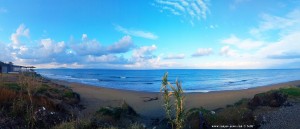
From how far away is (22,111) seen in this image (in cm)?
935

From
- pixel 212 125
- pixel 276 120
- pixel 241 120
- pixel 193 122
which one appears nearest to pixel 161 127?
pixel 193 122

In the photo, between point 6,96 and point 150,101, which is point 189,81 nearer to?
point 150,101

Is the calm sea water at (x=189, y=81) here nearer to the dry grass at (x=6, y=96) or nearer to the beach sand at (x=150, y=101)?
the beach sand at (x=150, y=101)

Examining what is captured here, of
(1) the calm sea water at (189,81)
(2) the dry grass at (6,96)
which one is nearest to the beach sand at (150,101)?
(1) the calm sea water at (189,81)

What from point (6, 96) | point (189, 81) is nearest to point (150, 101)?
point (6, 96)

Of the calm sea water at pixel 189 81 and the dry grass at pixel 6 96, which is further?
the calm sea water at pixel 189 81

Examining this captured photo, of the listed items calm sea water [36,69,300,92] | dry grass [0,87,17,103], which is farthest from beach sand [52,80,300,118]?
dry grass [0,87,17,103]

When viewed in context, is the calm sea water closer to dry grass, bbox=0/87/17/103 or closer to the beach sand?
the beach sand

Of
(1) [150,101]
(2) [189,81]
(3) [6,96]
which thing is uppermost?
(3) [6,96]

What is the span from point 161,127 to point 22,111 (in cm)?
617

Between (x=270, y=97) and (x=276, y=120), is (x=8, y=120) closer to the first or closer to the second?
(x=276, y=120)

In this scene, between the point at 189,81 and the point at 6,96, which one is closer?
the point at 6,96

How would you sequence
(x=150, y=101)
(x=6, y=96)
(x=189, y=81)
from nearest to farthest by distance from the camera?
(x=6, y=96) → (x=150, y=101) → (x=189, y=81)

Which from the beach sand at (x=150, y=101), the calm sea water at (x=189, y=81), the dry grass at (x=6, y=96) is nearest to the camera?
the dry grass at (x=6, y=96)
